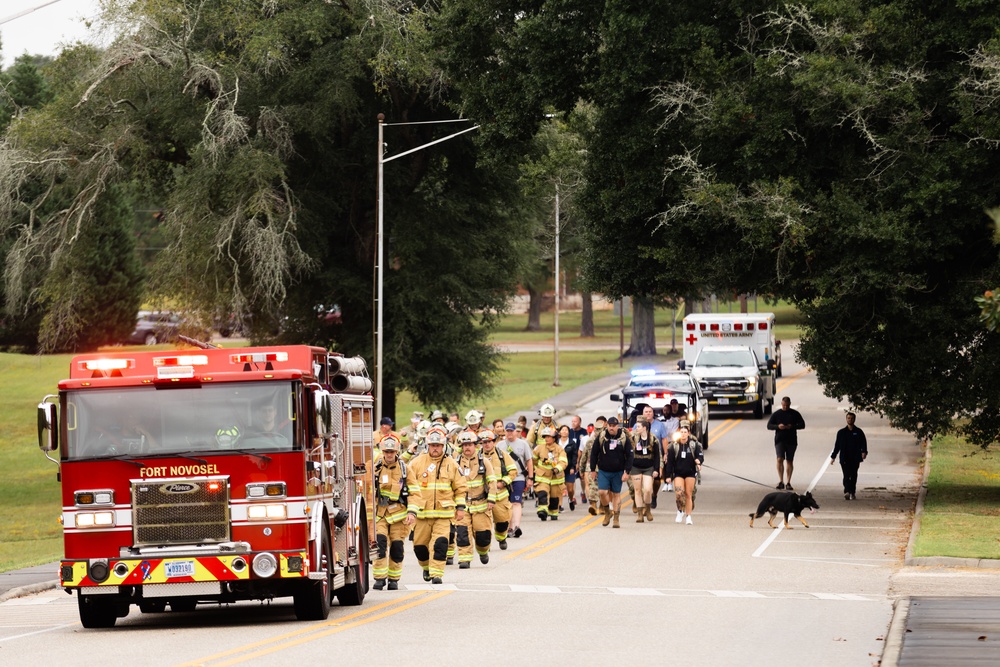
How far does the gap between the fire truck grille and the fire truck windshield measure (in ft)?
1.08

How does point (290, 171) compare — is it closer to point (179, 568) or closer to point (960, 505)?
point (960, 505)

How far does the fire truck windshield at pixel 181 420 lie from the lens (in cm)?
1487

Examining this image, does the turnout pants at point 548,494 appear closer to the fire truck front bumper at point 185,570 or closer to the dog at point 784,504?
the dog at point 784,504

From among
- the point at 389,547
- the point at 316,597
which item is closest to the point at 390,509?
the point at 389,547

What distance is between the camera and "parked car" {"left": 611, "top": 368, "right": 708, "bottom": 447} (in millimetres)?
36031

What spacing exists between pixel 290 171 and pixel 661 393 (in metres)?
10.1

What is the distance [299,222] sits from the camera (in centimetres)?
3634

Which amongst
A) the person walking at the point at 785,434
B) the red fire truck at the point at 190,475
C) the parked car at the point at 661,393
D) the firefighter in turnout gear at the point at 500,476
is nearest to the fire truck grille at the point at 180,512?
the red fire truck at the point at 190,475

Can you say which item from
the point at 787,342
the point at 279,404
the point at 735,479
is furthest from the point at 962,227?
the point at 787,342

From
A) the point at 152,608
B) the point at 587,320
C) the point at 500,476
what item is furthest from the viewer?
the point at 587,320

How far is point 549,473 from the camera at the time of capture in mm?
27141

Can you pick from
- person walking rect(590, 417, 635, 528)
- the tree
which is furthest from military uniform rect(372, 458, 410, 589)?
the tree

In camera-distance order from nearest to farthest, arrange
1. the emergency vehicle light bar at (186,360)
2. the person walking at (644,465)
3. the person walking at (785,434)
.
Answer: the emergency vehicle light bar at (186,360)
the person walking at (644,465)
the person walking at (785,434)

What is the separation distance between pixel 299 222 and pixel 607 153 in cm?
980
